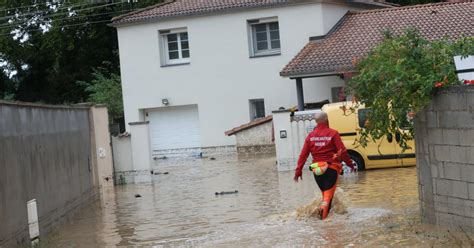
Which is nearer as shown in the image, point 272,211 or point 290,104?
point 272,211

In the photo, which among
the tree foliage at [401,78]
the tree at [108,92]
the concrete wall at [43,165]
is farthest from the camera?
the tree at [108,92]

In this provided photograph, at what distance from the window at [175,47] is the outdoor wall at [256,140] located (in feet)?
17.6

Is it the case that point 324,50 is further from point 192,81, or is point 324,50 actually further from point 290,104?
point 192,81

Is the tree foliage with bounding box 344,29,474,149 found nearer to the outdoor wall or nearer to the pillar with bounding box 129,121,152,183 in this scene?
the pillar with bounding box 129,121,152,183

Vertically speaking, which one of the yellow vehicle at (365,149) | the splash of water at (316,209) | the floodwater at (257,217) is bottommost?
the floodwater at (257,217)

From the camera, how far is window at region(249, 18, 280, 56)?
3691 centimetres

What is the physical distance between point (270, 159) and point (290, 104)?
5938 millimetres

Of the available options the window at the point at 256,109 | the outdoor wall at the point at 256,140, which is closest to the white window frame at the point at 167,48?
the window at the point at 256,109

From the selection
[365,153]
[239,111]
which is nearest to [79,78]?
[239,111]

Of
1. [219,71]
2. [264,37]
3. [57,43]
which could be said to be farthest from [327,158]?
[57,43]

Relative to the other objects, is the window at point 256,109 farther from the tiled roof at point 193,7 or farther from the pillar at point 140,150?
the pillar at point 140,150

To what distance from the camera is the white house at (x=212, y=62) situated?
36094 mm

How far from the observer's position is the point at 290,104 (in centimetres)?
3603

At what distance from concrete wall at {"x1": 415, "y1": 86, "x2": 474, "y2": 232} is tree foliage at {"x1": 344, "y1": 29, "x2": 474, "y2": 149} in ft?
0.79
